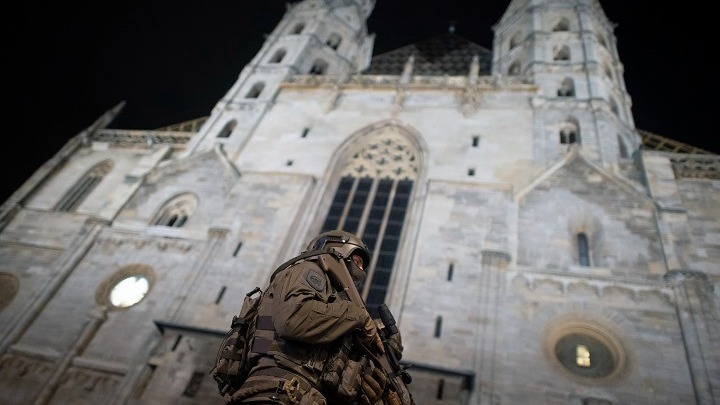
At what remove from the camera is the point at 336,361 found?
3182 mm

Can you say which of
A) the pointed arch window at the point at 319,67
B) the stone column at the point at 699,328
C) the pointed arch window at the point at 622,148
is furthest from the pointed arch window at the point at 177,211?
the pointed arch window at the point at 622,148

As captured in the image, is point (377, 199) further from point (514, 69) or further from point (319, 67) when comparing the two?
point (319, 67)

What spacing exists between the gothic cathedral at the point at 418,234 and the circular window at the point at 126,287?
0.17 feet

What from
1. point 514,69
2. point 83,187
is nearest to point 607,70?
point 514,69

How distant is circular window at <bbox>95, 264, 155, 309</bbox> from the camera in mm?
10516

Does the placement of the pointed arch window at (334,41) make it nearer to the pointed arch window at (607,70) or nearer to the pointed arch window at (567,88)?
the pointed arch window at (567,88)

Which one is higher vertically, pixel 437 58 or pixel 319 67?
pixel 437 58

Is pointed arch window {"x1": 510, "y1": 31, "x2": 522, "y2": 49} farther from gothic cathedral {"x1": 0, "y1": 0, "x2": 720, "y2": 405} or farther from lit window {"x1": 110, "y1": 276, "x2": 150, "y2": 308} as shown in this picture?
lit window {"x1": 110, "y1": 276, "x2": 150, "y2": 308}

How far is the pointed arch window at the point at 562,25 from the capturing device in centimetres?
1799

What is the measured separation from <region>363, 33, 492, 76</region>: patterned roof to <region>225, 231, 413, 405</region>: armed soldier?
19.4 m

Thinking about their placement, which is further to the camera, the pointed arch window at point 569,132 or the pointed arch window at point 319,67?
the pointed arch window at point 319,67

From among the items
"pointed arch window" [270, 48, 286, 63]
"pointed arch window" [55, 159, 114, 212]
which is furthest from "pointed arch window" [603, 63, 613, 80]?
"pointed arch window" [55, 159, 114, 212]

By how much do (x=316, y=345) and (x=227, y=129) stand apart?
13.6 m

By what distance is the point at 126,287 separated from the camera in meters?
10.8
